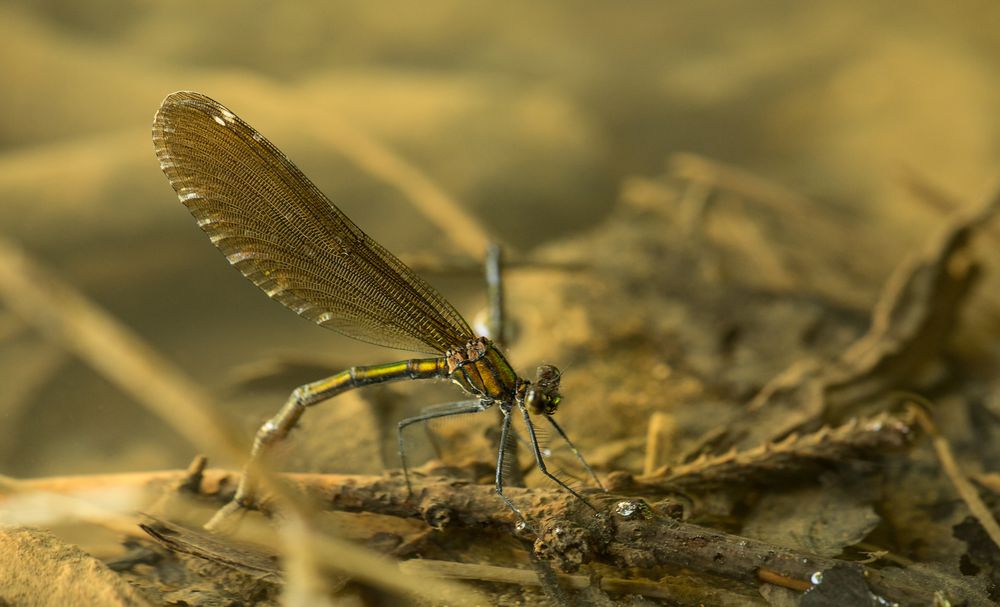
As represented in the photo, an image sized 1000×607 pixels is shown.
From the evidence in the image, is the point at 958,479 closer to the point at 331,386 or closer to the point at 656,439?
the point at 656,439

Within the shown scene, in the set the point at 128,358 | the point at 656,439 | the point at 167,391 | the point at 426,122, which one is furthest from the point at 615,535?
the point at 426,122

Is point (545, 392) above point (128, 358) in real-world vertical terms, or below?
above

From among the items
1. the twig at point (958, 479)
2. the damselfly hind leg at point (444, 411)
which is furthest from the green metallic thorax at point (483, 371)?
the twig at point (958, 479)

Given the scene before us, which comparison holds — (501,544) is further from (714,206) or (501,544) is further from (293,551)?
(714,206)

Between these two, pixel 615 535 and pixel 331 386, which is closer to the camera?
pixel 615 535

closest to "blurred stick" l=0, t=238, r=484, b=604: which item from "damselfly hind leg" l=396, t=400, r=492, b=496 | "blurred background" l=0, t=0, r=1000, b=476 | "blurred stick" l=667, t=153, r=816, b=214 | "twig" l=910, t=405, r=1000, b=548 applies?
"damselfly hind leg" l=396, t=400, r=492, b=496

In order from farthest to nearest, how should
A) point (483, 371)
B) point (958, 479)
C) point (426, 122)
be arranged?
point (426, 122), point (483, 371), point (958, 479)
